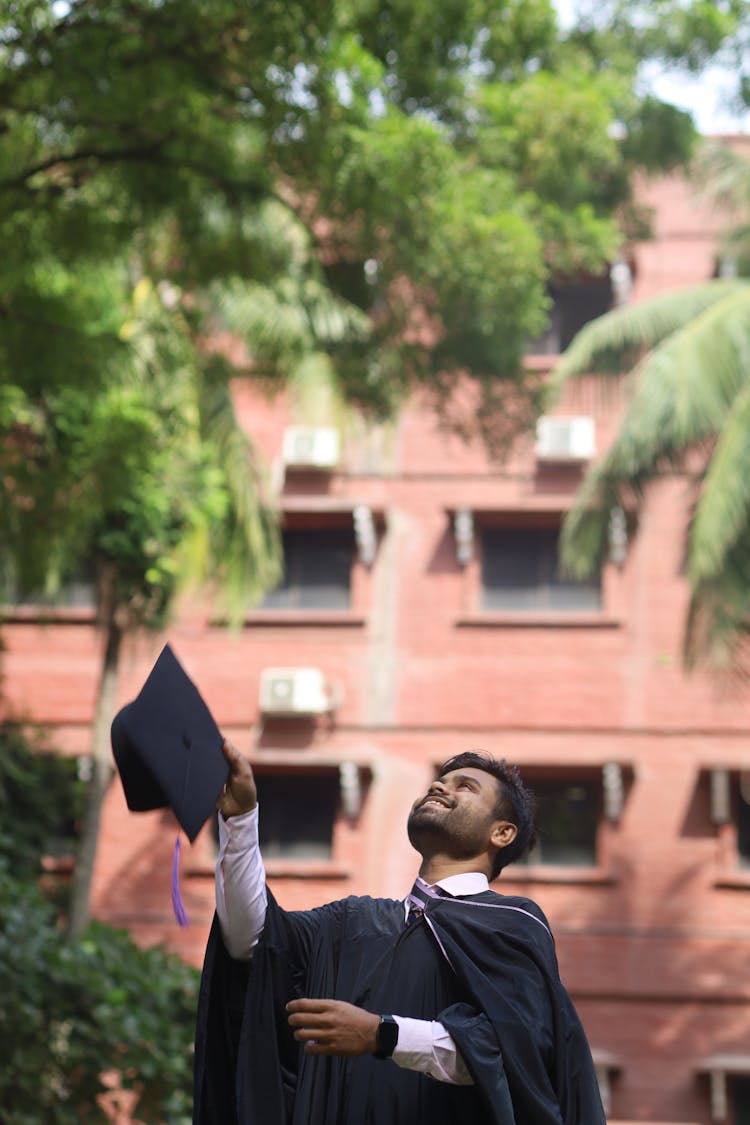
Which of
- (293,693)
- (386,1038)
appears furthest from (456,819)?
(293,693)

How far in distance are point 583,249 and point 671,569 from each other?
17.8ft

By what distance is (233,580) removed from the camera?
16.3 metres

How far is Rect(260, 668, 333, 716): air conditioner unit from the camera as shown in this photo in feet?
58.0

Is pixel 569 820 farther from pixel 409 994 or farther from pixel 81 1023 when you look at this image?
pixel 409 994

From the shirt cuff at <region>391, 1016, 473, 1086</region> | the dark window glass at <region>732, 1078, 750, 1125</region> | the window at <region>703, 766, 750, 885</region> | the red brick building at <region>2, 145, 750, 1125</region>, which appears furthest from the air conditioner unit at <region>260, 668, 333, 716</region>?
the shirt cuff at <region>391, 1016, 473, 1086</region>

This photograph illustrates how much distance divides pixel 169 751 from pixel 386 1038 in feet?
2.39

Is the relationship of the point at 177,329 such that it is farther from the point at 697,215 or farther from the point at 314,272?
the point at 697,215

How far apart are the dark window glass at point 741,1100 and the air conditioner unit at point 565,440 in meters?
7.02

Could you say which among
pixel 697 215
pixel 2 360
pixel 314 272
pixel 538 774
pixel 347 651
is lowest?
pixel 538 774

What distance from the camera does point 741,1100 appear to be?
16.2 meters

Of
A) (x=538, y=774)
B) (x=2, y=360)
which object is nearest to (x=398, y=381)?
(x=2, y=360)

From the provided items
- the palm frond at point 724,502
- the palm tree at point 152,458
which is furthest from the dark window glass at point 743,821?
the palm tree at point 152,458

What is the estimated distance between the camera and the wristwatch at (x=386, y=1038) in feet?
10.3

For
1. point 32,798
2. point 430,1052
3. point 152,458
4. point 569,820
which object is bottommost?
point 569,820
